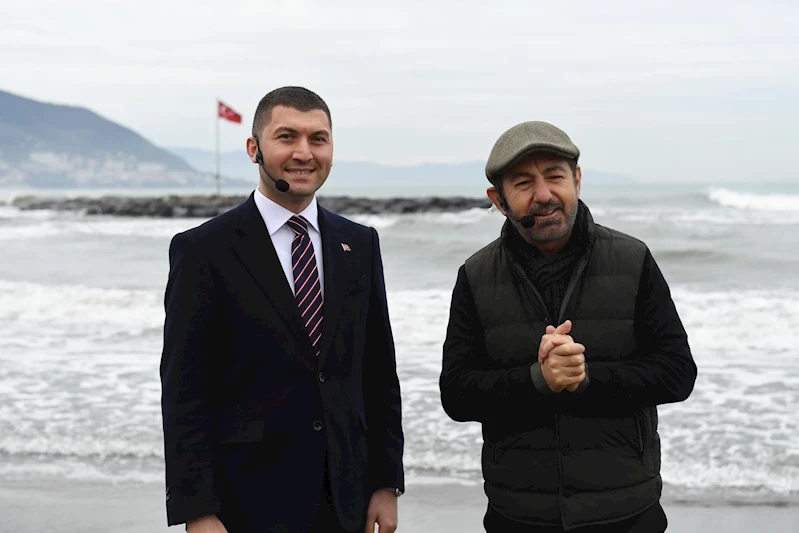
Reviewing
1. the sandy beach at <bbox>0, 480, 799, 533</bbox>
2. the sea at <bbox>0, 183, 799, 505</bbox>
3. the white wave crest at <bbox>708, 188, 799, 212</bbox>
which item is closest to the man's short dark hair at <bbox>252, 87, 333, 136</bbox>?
the sea at <bbox>0, 183, 799, 505</bbox>

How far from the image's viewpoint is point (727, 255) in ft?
58.5

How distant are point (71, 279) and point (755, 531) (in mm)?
14347

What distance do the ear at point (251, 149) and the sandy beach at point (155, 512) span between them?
257 cm

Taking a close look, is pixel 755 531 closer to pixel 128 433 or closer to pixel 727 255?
pixel 128 433


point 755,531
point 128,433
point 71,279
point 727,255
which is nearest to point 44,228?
point 71,279

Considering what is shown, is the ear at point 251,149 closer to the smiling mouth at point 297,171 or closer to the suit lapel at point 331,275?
the smiling mouth at point 297,171

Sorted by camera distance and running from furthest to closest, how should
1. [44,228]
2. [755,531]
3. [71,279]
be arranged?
[44,228], [71,279], [755,531]

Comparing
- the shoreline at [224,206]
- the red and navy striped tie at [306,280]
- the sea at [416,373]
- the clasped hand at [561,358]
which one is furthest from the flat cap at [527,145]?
the shoreline at [224,206]

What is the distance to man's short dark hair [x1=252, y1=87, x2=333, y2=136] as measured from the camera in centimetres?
242

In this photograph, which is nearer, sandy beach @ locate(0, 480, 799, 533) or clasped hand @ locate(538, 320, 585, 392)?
clasped hand @ locate(538, 320, 585, 392)

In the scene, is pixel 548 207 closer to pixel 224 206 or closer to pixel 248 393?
pixel 248 393

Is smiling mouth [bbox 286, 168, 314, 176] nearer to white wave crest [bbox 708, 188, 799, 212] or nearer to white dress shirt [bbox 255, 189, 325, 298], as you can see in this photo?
white dress shirt [bbox 255, 189, 325, 298]

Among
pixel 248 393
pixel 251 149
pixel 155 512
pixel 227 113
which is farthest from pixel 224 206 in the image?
pixel 248 393

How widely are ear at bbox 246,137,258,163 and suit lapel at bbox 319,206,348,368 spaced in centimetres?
26
